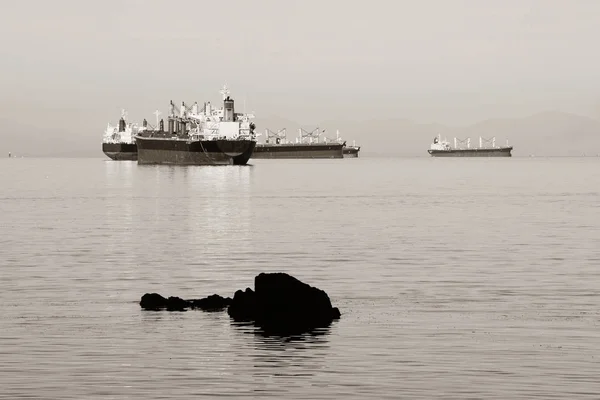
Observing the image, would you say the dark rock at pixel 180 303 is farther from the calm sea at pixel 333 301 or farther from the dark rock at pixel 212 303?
the calm sea at pixel 333 301

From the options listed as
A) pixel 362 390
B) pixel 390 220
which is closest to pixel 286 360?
pixel 362 390

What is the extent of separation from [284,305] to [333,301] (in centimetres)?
559

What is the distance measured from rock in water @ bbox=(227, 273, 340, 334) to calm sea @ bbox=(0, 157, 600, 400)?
65 centimetres

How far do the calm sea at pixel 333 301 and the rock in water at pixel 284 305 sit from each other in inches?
25.7

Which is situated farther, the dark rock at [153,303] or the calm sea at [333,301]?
the dark rock at [153,303]

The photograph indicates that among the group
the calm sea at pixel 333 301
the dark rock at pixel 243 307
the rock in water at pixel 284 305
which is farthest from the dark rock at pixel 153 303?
the rock in water at pixel 284 305

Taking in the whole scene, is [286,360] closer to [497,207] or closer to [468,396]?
[468,396]

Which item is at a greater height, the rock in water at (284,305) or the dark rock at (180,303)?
the rock in water at (284,305)

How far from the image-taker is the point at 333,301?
38.4 m

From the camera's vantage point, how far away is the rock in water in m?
32.9

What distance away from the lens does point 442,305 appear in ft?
122

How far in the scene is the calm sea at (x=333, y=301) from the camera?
81.7 ft

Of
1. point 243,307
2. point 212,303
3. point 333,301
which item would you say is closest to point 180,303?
point 212,303

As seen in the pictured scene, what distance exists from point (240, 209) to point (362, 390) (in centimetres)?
7710
